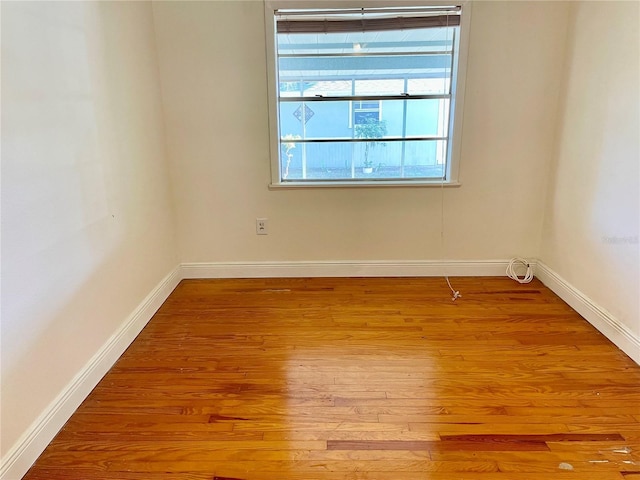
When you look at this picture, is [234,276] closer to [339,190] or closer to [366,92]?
[339,190]

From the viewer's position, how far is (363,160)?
299 centimetres

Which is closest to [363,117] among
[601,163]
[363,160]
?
[363,160]

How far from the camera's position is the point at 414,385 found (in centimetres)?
186

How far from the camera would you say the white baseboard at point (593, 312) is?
206cm

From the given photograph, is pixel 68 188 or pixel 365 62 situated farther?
pixel 365 62

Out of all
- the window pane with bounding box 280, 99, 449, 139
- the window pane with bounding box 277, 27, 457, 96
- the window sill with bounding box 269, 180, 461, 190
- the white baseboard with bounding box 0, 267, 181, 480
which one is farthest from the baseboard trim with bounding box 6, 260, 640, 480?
the window pane with bounding box 277, 27, 457, 96

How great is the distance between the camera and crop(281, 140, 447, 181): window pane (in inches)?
117

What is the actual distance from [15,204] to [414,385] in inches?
68.5

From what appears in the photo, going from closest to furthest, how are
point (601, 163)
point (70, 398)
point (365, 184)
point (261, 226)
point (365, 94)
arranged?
point (70, 398) < point (601, 163) < point (365, 94) < point (365, 184) < point (261, 226)

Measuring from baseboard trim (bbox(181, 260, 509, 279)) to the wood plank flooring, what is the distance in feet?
1.54

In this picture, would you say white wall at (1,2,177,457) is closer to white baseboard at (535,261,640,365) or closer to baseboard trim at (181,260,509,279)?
baseboard trim at (181,260,509,279)

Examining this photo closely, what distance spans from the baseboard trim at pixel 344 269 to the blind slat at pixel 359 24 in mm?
1650

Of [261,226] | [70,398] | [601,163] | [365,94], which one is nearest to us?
[70,398]

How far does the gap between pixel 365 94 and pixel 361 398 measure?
2.03 meters
